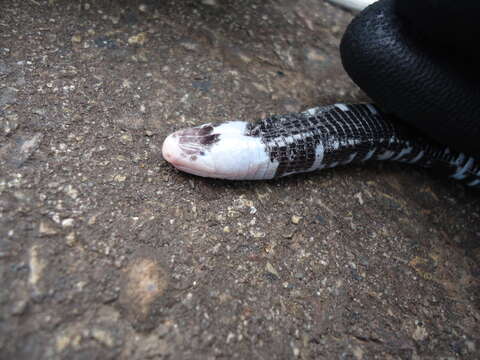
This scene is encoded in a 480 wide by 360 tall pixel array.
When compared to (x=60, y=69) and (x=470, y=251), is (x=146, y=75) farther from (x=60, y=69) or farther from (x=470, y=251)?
(x=470, y=251)

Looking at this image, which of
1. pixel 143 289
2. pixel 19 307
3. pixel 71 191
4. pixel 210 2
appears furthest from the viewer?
pixel 210 2

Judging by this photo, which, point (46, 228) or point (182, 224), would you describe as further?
point (182, 224)

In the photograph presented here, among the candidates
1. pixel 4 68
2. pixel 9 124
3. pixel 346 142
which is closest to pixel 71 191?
pixel 9 124

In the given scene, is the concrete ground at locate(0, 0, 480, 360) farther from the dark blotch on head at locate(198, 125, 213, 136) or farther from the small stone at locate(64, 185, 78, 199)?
the dark blotch on head at locate(198, 125, 213, 136)

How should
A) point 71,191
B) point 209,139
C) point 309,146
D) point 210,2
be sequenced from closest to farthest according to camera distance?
point 71,191 < point 209,139 < point 309,146 < point 210,2

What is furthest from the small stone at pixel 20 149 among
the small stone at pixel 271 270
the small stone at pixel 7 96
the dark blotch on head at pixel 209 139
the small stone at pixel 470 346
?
the small stone at pixel 470 346

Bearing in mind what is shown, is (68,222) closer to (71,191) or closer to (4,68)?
(71,191)

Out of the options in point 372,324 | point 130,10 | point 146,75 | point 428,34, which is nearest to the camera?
point 372,324

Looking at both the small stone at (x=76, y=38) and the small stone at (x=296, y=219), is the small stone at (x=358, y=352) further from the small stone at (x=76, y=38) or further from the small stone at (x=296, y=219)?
the small stone at (x=76, y=38)

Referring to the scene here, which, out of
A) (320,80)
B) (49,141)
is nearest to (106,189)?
(49,141)
